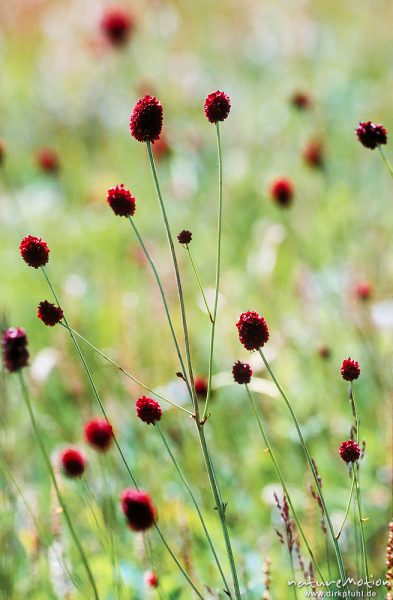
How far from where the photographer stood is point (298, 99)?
2275 mm

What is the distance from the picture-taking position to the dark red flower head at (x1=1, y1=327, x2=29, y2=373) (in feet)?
2.80

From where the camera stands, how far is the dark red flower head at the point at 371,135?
3.59 ft

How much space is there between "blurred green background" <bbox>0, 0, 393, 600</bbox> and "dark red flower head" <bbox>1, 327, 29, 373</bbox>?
0.22m

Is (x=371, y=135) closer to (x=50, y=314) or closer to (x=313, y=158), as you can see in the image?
(x=50, y=314)

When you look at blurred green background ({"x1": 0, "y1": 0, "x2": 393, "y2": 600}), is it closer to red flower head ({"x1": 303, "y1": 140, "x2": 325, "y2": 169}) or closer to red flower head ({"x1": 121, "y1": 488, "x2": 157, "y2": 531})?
red flower head ({"x1": 303, "y1": 140, "x2": 325, "y2": 169})

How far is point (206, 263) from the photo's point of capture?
9.40 feet

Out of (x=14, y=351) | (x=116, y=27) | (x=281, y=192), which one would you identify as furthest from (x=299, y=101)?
(x=14, y=351)

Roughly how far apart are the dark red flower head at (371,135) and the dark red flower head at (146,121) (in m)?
0.33

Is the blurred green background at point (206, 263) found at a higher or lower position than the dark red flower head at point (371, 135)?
higher

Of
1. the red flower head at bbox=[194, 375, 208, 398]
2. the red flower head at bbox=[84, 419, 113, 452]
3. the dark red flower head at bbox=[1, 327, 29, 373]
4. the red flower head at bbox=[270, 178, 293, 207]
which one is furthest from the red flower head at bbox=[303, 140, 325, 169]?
the dark red flower head at bbox=[1, 327, 29, 373]

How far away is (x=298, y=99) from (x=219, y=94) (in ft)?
4.58

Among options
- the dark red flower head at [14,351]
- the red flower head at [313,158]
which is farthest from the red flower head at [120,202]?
the red flower head at [313,158]

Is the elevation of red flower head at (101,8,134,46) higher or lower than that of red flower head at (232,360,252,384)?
higher

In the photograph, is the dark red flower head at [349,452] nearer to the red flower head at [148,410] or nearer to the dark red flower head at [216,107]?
the red flower head at [148,410]
